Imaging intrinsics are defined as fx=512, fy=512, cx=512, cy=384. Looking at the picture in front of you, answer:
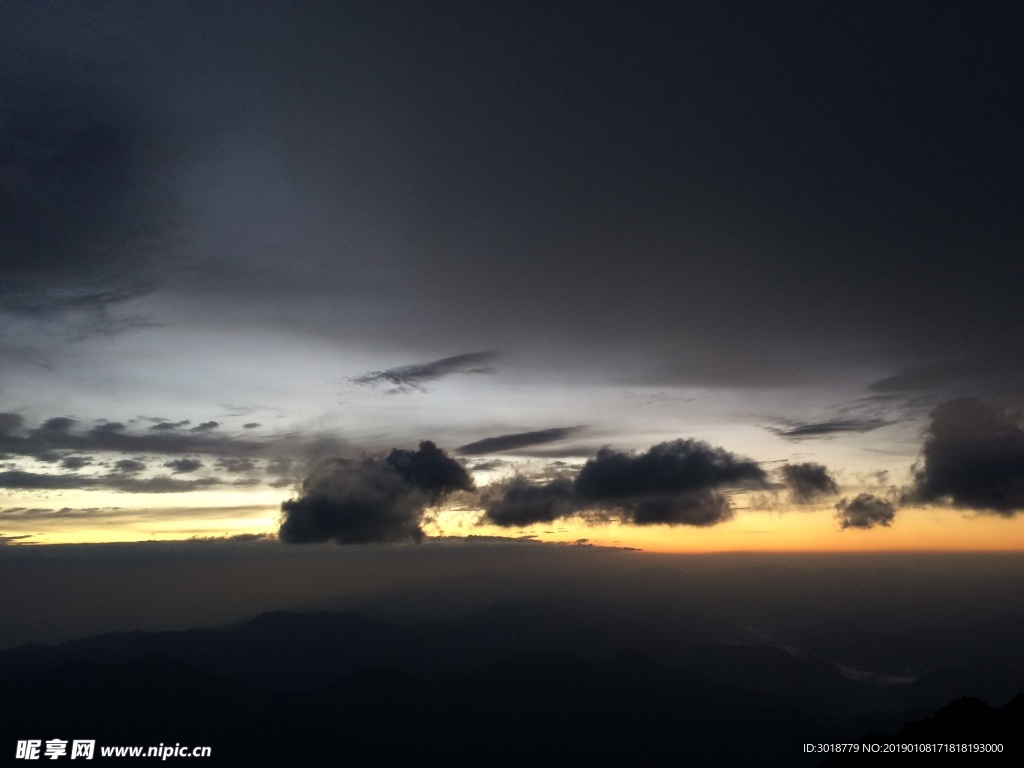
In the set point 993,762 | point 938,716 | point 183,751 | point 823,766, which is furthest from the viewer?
point 823,766

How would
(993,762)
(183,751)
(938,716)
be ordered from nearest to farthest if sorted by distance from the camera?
(183,751) → (993,762) → (938,716)

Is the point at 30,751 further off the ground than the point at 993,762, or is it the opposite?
the point at 30,751

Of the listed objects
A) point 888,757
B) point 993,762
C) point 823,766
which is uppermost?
point 993,762

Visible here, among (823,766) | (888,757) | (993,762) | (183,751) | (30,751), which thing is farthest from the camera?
(823,766)

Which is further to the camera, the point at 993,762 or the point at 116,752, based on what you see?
the point at 993,762

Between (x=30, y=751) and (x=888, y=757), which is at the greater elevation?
(x=30, y=751)

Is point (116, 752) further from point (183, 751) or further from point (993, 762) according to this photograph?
point (993, 762)

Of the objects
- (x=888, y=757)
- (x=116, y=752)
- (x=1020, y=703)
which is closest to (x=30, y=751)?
(x=116, y=752)

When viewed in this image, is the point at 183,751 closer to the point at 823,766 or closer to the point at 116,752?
the point at 116,752

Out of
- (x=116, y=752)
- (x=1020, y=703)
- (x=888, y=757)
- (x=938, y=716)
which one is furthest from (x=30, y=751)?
(x=1020, y=703)
